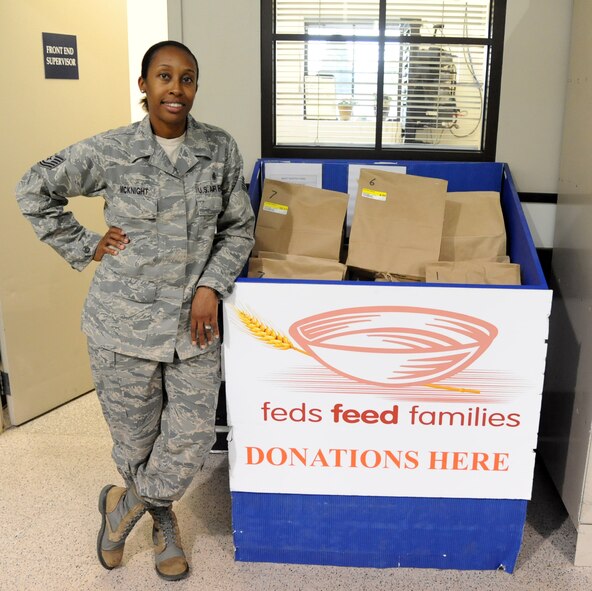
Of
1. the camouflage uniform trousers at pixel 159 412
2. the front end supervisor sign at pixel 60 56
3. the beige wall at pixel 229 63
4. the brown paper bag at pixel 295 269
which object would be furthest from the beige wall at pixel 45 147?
the brown paper bag at pixel 295 269

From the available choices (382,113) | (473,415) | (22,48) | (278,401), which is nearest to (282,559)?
(278,401)

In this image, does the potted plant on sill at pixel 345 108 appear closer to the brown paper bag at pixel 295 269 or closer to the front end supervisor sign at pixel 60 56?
the brown paper bag at pixel 295 269

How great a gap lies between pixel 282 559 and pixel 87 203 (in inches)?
75.4

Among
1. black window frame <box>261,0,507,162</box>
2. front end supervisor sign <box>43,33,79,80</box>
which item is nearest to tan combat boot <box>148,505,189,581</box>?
black window frame <box>261,0,507,162</box>

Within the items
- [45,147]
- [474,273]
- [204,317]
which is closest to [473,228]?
[474,273]

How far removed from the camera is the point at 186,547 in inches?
93.6

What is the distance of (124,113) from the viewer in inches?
139

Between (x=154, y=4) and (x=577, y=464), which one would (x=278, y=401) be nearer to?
(x=577, y=464)

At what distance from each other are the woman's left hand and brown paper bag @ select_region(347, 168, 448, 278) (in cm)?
49

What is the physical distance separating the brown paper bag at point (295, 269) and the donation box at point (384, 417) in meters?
0.20

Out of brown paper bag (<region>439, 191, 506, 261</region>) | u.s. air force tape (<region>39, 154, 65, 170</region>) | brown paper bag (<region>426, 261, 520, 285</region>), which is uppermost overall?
A: u.s. air force tape (<region>39, 154, 65, 170</region>)

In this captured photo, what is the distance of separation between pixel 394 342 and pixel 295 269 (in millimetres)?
397

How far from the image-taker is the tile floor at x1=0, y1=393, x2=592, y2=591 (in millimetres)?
2189

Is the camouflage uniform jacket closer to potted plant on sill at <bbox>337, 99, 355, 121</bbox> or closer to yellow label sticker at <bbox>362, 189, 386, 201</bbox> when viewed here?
yellow label sticker at <bbox>362, 189, 386, 201</bbox>
